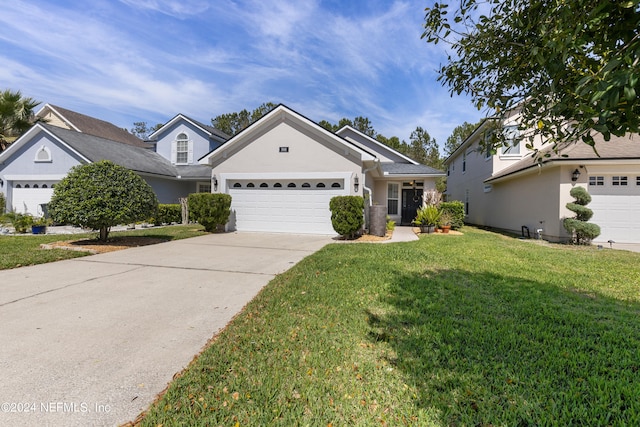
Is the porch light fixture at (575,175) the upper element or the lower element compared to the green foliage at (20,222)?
upper

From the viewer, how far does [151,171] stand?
650 inches

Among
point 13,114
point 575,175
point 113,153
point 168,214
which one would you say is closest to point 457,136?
point 575,175

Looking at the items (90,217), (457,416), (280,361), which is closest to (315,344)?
(280,361)

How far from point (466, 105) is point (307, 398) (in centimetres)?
400

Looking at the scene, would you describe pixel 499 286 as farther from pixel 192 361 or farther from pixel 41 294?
pixel 41 294

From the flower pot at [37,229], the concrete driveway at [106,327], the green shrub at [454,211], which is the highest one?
the green shrub at [454,211]

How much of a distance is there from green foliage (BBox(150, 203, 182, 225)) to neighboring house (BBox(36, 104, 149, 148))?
36.9 ft

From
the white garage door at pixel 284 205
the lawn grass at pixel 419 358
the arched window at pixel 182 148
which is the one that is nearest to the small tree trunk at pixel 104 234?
the white garage door at pixel 284 205

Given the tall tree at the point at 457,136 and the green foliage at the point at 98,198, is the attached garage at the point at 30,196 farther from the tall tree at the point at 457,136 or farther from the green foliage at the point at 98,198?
the tall tree at the point at 457,136

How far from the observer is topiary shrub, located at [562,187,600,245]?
10.2m

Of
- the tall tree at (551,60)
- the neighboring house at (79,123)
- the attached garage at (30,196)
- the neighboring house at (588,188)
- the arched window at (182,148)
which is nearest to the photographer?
the tall tree at (551,60)

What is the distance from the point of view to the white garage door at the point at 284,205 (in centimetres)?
1264

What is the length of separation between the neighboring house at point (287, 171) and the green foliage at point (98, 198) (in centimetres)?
441

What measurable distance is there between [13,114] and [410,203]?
23.7 metres
